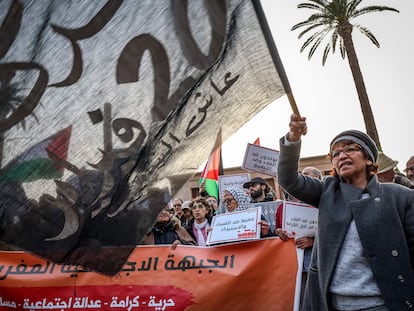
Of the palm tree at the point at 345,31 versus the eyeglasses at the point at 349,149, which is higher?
the palm tree at the point at 345,31

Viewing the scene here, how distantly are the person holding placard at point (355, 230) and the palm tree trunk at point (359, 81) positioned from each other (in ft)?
45.1

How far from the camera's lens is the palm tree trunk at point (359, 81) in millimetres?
15960

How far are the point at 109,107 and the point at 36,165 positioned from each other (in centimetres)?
40

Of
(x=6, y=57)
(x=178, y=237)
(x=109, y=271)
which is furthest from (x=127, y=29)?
(x=178, y=237)

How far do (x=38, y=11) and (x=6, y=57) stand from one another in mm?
257

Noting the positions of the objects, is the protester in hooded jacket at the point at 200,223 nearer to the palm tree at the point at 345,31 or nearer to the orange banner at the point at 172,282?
the orange banner at the point at 172,282

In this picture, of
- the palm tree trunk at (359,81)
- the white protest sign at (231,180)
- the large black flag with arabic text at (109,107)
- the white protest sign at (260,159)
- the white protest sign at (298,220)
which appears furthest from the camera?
the palm tree trunk at (359,81)

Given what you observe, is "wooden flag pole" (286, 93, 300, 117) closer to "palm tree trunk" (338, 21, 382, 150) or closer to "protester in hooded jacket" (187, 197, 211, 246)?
"protester in hooded jacket" (187, 197, 211, 246)

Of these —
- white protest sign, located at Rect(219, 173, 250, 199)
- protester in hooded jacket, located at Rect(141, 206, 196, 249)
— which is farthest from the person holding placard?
white protest sign, located at Rect(219, 173, 250, 199)

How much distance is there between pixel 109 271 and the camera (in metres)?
1.90

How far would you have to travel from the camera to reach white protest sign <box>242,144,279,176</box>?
22.2 feet

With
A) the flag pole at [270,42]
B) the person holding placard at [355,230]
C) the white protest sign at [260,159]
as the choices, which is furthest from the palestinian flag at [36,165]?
the white protest sign at [260,159]

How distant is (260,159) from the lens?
22.4 ft

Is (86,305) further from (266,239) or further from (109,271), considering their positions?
(109,271)
